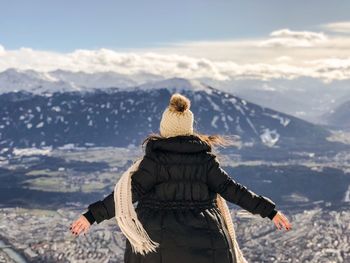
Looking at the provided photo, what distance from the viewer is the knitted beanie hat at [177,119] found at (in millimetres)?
11461

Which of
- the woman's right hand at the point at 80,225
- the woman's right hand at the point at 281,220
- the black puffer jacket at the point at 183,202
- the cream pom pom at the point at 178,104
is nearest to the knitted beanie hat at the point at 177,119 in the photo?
the cream pom pom at the point at 178,104

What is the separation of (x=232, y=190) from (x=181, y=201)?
1.00 metres

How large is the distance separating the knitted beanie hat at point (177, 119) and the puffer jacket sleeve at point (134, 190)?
0.81 meters

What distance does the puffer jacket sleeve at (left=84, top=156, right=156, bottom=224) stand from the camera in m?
10.9

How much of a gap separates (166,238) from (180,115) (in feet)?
7.99

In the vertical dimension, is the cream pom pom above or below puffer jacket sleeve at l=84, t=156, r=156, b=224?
above

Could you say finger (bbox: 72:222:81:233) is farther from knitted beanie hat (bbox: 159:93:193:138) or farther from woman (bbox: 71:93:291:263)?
knitted beanie hat (bbox: 159:93:193:138)

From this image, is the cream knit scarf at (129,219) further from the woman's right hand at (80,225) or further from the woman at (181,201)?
the woman's right hand at (80,225)

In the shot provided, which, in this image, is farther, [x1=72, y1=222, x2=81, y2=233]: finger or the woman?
[x1=72, y1=222, x2=81, y2=233]: finger

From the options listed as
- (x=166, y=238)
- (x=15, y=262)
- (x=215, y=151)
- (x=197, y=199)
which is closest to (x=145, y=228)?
(x=166, y=238)

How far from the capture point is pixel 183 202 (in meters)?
10.9

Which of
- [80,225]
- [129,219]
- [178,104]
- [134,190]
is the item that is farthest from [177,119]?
[80,225]

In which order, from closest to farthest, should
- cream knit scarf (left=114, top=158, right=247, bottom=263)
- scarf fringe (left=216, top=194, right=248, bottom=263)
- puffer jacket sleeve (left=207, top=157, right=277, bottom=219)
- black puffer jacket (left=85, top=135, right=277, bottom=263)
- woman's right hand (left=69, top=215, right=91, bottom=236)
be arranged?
1. cream knit scarf (left=114, top=158, right=247, bottom=263)
2. black puffer jacket (left=85, top=135, right=277, bottom=263)
3. woman's right hand (left=69, top=215, right=91, bottom=236)
4. puffer jacket sleeve (left=207, top=157, right=277, bottom=219)
5. scarf fringe (left=216, top=194, right=248, bottom=263)

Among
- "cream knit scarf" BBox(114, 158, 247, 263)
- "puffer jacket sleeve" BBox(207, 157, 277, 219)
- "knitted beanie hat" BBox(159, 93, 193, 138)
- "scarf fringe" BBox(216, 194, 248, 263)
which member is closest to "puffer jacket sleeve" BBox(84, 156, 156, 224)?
"cream knit scarf" BBox(114, 158, 247, 263)
